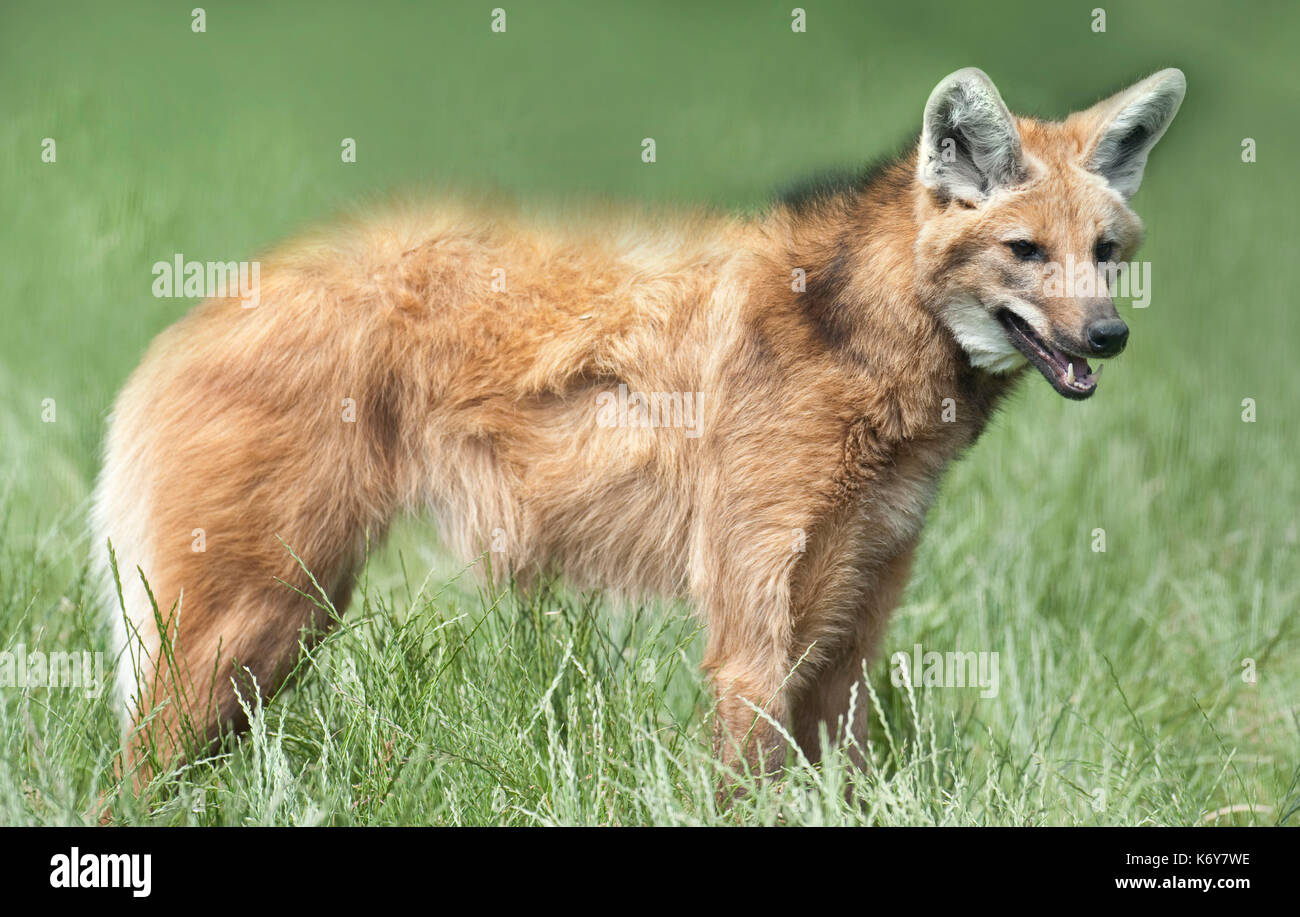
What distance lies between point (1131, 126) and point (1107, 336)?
701 mm

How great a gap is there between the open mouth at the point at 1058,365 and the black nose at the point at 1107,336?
0.11 metres

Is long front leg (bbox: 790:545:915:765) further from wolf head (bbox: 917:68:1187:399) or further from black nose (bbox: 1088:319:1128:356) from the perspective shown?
black nose (bbox: 1088:319:1128:356)

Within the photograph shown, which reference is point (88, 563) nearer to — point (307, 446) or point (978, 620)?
point (307, 446)


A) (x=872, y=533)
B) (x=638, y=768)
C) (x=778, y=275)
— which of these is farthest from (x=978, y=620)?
(x=638, y=768)

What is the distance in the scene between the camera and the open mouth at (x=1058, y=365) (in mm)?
2684

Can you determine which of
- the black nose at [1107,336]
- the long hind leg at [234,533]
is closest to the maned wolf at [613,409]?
the long hind leg at [234,533]

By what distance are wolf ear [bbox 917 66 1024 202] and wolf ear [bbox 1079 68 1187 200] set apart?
0.26 metres

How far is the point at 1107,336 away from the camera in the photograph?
2.55 meters

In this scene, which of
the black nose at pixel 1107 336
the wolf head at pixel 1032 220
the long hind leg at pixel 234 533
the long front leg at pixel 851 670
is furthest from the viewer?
the long front leg at pixel 851 670

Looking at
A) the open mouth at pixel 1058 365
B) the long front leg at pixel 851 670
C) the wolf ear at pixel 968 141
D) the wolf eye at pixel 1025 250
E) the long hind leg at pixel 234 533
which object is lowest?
the long front leg at pixel 851 670

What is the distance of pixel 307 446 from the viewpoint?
3014 mm

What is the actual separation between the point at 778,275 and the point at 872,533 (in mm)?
757

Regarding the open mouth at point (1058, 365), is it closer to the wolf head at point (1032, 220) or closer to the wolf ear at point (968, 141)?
the wolf head at point (1032, 220)

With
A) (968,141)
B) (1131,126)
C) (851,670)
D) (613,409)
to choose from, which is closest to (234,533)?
(613,409)
